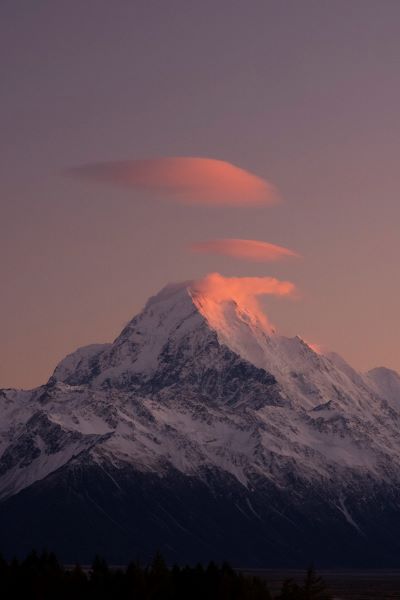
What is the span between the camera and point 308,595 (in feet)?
601

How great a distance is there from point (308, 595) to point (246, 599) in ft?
51.8

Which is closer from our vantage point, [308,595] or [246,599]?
[308,595]

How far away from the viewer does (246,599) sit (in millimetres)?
197000
